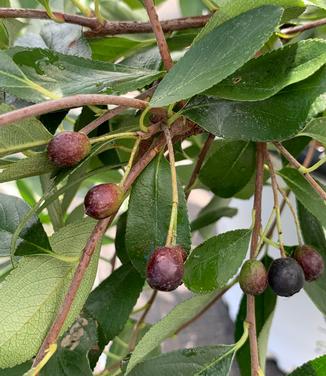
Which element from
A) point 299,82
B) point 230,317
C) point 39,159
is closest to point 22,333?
point 39,159

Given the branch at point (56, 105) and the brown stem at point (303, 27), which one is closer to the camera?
the branch at point (56, 105)

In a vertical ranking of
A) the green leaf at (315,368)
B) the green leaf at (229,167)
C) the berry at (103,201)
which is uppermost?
the green leaf at (229,167)

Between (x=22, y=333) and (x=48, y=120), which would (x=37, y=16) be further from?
(x=22, y=333)

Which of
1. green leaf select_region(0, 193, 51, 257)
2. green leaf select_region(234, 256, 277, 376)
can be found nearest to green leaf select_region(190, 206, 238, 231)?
green leaf select_region(234, 256, 277, 376)

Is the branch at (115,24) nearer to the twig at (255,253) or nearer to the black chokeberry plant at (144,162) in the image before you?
the black chokeberry plant at (144,162)

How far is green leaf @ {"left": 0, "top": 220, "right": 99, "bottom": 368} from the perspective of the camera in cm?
35

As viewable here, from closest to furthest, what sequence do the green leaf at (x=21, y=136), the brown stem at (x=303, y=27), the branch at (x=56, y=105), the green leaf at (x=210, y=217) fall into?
the branch at (x=56, y=105)
the green leaf at (x=21, y=136)
the brown stem at (x=303, y=27)
the green leaf at (x=210, y=217)

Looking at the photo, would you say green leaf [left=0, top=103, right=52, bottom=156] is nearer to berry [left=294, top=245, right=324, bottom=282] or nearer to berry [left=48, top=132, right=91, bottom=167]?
berry [left=48, top=132, right=91, bottom=167]

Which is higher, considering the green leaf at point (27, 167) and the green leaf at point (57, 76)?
the green leaf at point (57, 76)

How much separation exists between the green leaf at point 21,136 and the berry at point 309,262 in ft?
0.65

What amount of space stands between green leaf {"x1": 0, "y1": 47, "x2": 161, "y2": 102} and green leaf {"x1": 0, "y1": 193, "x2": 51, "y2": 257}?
74 millimetres

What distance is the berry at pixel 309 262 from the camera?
426 millimetres

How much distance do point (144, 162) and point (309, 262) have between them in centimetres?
15

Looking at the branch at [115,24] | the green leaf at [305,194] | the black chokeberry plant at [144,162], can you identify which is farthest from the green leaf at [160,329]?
the branch at [115,24]
